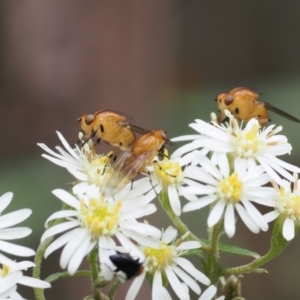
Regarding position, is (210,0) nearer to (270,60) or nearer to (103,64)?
(270,60)

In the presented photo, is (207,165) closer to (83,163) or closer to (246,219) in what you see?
(246,219)

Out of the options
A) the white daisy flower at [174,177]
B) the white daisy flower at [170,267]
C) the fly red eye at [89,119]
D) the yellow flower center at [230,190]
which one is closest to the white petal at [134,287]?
the white daisy flower at [170,267]

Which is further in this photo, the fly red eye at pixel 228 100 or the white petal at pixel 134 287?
the fly red eye at pixel 228 100

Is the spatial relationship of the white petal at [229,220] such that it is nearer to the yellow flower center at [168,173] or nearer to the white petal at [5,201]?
the yellow flower center at [168,173]

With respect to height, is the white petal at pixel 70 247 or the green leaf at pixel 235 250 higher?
the green leaf at pixel 235 250

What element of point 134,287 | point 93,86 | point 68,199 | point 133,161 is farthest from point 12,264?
point 93,86

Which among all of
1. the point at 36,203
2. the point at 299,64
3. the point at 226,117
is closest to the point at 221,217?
the point at 226,117
